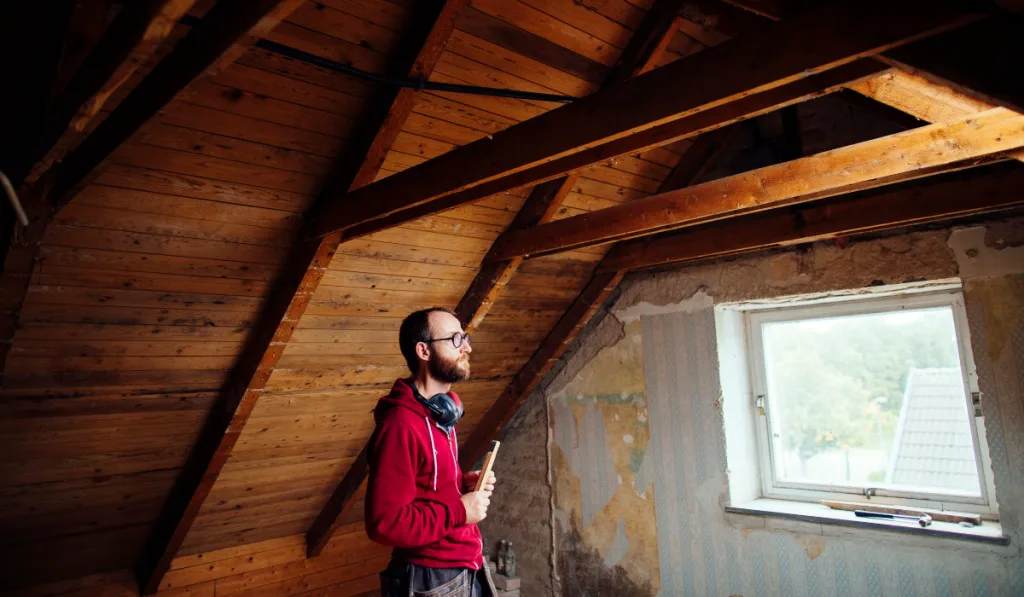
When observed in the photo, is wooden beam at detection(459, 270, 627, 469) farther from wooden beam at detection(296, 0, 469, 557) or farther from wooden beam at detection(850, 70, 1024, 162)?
wooden beam at detection(850, 70, 1024, 162)

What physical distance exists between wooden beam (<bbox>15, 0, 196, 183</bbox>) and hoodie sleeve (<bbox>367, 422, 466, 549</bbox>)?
979 millimetres

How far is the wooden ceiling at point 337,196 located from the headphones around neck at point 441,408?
65cm

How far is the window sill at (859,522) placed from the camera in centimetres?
259

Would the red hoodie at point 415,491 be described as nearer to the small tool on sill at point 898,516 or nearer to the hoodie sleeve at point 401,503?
the hoodie sleeve at point 401,503

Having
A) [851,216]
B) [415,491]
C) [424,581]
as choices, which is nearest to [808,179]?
[851,216]

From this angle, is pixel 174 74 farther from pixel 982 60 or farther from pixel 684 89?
pixel 982 60

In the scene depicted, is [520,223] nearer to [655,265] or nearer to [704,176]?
[655,265]

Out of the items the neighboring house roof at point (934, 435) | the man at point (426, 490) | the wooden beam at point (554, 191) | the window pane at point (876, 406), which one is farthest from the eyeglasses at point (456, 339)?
the neighboring house roof at point (934, 435)

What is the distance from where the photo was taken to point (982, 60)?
1.15 metres

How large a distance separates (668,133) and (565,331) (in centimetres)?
229

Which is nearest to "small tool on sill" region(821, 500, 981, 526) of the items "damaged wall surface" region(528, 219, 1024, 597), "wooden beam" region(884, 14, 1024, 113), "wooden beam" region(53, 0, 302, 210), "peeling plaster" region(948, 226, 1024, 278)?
"damaged wall surface" region(528, 219, 1024, 597)

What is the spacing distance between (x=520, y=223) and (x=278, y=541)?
8.52 ft

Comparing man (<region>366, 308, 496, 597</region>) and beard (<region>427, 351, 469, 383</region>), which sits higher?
beard (<region>427, 351, 469, 383</region>)

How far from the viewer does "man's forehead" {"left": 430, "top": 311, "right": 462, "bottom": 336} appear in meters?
1.97
